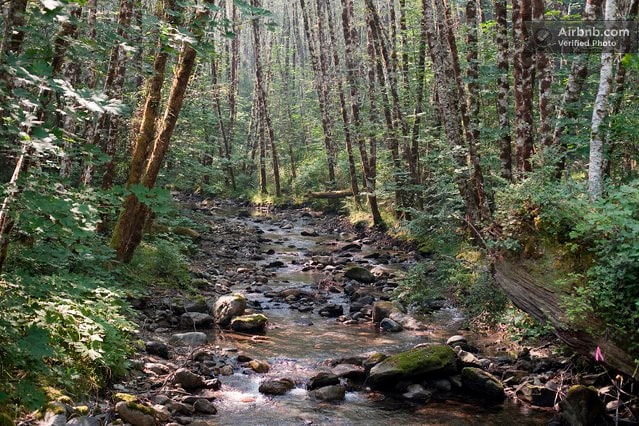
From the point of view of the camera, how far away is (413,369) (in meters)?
7.43

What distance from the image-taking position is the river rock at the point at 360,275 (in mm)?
14078

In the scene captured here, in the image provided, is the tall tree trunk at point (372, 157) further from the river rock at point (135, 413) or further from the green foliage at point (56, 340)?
the river rock at point (135, 413)

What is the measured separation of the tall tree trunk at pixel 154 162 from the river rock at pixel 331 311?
4175mm

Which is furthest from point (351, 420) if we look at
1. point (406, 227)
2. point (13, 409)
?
point (406, 227)

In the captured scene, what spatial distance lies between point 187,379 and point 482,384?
12.9 feet

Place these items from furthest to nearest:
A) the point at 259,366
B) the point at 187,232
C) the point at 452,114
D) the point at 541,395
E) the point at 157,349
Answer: the point at 187,232 < the point at 452,114 < the point at 259,366 < the point at 157,349 < the point at 541,395

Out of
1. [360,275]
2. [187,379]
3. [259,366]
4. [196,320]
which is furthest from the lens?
[360,275]

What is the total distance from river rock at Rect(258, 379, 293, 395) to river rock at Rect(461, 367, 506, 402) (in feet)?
8.14

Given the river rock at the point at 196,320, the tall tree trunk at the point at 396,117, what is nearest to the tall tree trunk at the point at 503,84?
the tall tree trunk at the point at 396,117

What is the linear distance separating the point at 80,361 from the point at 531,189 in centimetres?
586

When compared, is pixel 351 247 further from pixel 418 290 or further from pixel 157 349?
pixel 157 349

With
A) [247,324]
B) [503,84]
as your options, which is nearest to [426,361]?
[247,324]

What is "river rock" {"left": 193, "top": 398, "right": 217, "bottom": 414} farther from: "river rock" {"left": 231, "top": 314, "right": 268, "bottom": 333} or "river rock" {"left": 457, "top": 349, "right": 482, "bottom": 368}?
"river rock" {"left": 457, "top": 349, "right": 482, "bottom": 368}

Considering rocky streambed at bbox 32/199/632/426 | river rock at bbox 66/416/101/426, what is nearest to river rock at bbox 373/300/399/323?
rocky streambed at bbox 32/199/632/426
